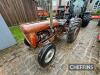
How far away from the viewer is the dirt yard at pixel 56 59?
2531 millimetres

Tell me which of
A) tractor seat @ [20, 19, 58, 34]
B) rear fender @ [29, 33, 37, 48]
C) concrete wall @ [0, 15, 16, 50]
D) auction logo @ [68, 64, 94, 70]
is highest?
tractor seat @ [20, 19, 58, 34]

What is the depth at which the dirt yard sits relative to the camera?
A: 99.7 inches

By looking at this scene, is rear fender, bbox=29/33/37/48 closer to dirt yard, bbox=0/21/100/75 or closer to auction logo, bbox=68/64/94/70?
dirt yard, bbox=0/21/100/75

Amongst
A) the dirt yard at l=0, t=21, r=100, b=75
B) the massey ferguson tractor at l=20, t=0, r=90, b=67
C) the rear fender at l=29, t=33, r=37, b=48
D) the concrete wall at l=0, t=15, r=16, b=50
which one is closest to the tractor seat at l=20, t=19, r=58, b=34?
the massey ferguson tractor at l=20, t=0, r=90, b=67

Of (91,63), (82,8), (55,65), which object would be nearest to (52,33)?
(55,65)

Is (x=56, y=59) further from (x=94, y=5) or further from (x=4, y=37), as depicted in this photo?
(x=94, y=5)

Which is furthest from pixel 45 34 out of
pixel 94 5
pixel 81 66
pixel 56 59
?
pixel 94 5

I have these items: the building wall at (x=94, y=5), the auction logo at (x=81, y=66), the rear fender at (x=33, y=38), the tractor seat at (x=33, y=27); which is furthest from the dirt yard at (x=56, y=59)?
the building wall at (x=94, y=5)

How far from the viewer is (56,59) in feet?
9.68

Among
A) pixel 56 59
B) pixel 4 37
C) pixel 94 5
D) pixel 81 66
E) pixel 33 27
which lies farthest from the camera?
pixel 94 5

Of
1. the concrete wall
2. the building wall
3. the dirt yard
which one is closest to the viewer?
the dirt yard

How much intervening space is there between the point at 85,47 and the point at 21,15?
12.9ft

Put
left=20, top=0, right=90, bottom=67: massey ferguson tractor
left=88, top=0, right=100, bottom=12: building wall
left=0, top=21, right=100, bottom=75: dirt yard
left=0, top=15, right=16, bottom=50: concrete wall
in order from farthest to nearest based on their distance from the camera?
left=88, top=0, right=100, bottom=12: building wall
left=0, top=15, right=16, bottom=50: concrete wall
left=0, top=21, right=100, bottom=75: dirt yard
left=20, top=0, right=90, bottom=67: massey ferguson tractor

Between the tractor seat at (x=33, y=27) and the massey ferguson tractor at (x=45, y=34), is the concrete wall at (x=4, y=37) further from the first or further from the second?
the tractor seat at (x=33, y=27)
